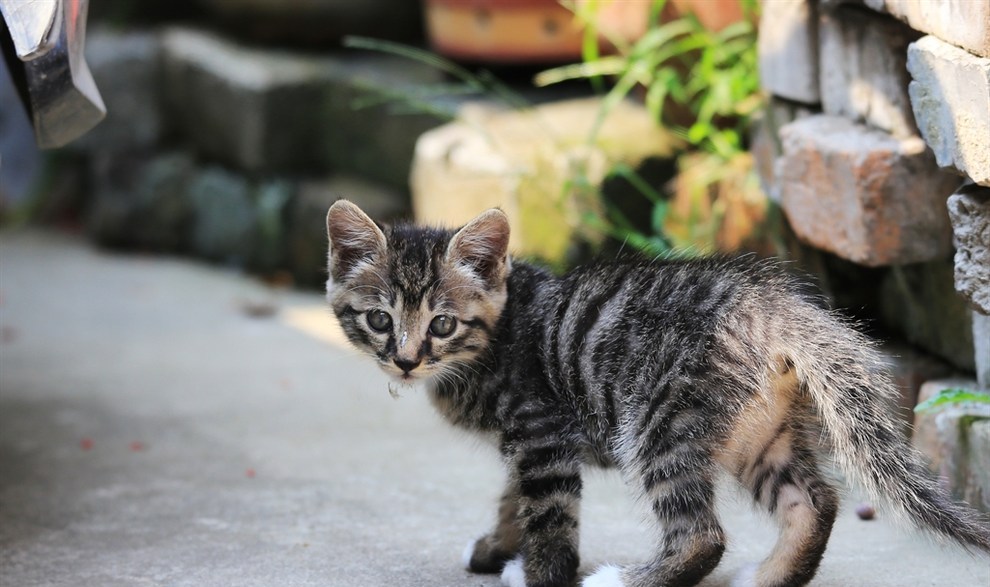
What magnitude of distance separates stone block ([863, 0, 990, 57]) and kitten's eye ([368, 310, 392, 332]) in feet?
5.33

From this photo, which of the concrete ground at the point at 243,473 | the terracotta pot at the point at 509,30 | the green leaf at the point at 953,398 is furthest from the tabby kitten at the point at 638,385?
the terracotta pot at the point at 509,30

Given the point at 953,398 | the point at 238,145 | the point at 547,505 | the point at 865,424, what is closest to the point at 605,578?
the point at 547,505

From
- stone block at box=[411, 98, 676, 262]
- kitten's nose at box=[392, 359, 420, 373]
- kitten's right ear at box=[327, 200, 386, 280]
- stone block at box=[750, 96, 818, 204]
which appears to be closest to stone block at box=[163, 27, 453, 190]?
stone block at box=[411, 98, 676, 262]

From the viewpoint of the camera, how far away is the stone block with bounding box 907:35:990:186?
9.27 feet

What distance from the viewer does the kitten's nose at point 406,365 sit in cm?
317

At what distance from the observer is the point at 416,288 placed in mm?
3254

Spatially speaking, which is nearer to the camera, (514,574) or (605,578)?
(605,578)

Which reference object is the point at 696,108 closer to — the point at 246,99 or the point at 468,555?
the point at 468,555

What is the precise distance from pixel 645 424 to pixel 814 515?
49cm

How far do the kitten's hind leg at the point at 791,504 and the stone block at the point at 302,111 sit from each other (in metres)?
3.73

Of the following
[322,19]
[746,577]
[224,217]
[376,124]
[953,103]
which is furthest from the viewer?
[224,217]

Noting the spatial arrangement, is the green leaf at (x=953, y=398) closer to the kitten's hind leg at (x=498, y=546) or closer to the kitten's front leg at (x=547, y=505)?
the kitten's front leg at (x=547, y=505)

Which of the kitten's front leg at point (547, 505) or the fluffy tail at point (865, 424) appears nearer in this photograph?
the fluffy tail at point (865, 424)

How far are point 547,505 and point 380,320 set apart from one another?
0.69 m
